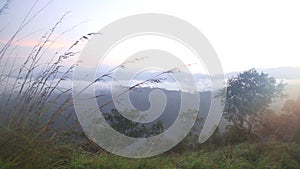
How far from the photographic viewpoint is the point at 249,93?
15.9 metres

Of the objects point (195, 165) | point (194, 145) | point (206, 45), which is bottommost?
point (194, 145)

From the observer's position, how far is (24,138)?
313 centimetres

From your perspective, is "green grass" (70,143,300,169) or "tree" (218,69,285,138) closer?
"green grass" (70,143,300,169)

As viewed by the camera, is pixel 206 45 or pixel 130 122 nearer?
pixel 206 45

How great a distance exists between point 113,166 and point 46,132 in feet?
3.35

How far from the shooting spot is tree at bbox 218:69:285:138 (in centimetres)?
1517

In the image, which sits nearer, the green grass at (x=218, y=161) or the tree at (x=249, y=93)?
the green grass at (x=218, y=161)

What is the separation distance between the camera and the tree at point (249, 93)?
1517 centimetres

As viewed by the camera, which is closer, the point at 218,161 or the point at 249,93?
the point at 218,161

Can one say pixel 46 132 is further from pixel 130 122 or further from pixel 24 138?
pixel 130 122

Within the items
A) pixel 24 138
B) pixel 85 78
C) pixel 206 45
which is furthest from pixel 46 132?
pixel 206 45

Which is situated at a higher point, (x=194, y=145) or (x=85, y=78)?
(x=85, y=78)

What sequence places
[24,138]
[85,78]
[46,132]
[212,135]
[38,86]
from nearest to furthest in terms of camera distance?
[24,138]
[46,132]
[38,86]
[85,78]
[212,135]

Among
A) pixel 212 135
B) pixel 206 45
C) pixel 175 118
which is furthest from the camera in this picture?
pixel 212 135
